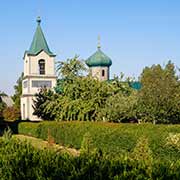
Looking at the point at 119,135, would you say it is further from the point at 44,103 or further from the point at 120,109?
the point at 44,103

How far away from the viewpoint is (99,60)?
56375 millimetres

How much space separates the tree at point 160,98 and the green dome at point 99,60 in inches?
1033

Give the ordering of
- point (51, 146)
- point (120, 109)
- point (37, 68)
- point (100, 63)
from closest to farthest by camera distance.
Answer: point (51, 146) < point (120, 109) < point (37, 68) < point (100, 63)

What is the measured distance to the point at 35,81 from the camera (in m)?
54.6

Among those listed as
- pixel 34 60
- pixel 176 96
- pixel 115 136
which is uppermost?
pixel 34 60

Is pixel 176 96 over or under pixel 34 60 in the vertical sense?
under

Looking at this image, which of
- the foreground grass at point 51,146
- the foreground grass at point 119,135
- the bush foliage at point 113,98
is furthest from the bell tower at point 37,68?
the foreground grass at point 51,146

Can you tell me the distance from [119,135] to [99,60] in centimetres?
3612

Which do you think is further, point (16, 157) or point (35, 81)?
point (35, 81)

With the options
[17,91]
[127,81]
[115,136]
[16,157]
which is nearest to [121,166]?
[16,157]

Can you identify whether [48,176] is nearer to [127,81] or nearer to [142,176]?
[142,176]

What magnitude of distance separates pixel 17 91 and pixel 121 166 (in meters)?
66.2

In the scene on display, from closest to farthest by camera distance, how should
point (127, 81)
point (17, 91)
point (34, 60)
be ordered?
point (127, 81) < point (34, 60) < point (17, 91)

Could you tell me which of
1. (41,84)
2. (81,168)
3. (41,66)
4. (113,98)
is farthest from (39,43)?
(81,168)
